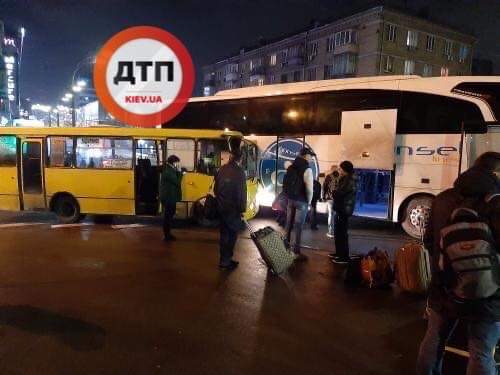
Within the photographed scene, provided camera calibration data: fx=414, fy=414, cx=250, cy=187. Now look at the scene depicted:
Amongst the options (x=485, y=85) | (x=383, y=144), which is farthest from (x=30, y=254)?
→ (x=485, y=85)

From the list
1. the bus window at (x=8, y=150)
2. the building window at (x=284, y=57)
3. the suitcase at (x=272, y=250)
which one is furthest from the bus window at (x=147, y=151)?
the building window at (x=284, y=57)

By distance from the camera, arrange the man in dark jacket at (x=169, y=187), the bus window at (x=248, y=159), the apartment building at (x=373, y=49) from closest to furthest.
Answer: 1. the man in dark jacket at (x=169, y=187)
2. the bus window at (x=248, y=159)
3. the apartment building at (x=373, y=49)

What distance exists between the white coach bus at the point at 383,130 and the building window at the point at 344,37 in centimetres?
3278

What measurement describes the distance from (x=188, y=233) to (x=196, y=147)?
7.24 feet

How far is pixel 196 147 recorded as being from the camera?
10562 millimetres

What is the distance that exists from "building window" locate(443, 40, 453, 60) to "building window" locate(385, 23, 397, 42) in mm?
8244

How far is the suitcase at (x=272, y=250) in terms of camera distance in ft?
20.8

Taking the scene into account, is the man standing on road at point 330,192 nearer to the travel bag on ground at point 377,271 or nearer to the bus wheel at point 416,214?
the bus wheel at point 416,214

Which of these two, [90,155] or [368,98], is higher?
[368,98]

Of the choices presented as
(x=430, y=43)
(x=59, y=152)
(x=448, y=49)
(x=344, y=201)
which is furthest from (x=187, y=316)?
(x=448, y=49)

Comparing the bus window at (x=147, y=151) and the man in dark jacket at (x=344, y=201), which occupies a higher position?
the bus window at (x=147, y=151)

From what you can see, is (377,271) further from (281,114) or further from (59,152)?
(59,152)

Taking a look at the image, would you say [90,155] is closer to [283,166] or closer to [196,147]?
[196,147]

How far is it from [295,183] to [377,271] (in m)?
2.08
